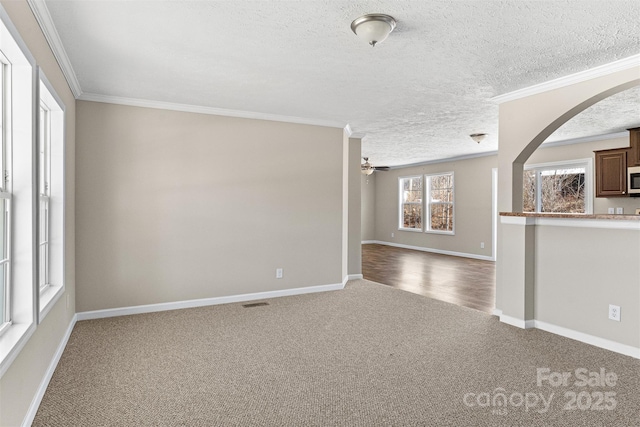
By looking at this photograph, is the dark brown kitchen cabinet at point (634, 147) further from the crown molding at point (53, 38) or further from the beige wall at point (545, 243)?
the crown molding at point (53, 38)

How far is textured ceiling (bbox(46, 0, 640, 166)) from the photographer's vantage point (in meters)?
2.35

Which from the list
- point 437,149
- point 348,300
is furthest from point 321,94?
point 437,149

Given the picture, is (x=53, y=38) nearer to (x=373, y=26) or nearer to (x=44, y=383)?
(x=373, y=26)

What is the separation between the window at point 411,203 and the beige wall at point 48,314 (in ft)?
28.1

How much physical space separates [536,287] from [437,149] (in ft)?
14.9

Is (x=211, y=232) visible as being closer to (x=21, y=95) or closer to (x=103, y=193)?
(x=103, y=193)

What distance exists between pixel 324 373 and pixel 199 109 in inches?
129

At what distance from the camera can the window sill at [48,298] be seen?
Result: 95.7 inches

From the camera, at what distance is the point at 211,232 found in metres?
4.59

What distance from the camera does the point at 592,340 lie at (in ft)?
11.0

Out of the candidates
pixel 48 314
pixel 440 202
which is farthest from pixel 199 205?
pixel 440 202

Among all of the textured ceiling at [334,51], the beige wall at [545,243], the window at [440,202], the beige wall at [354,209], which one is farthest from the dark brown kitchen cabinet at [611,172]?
the beige wall at [354,209]

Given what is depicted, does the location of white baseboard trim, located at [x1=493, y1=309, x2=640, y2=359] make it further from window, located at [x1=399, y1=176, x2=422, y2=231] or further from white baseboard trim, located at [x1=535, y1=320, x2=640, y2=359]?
window, located at [x1=399, y1=176, x2=422, y2=231]

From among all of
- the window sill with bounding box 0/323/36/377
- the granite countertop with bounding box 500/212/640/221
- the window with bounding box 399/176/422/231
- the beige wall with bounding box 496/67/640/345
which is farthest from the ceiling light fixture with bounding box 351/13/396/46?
the window with bounding box 399/176/422/231
